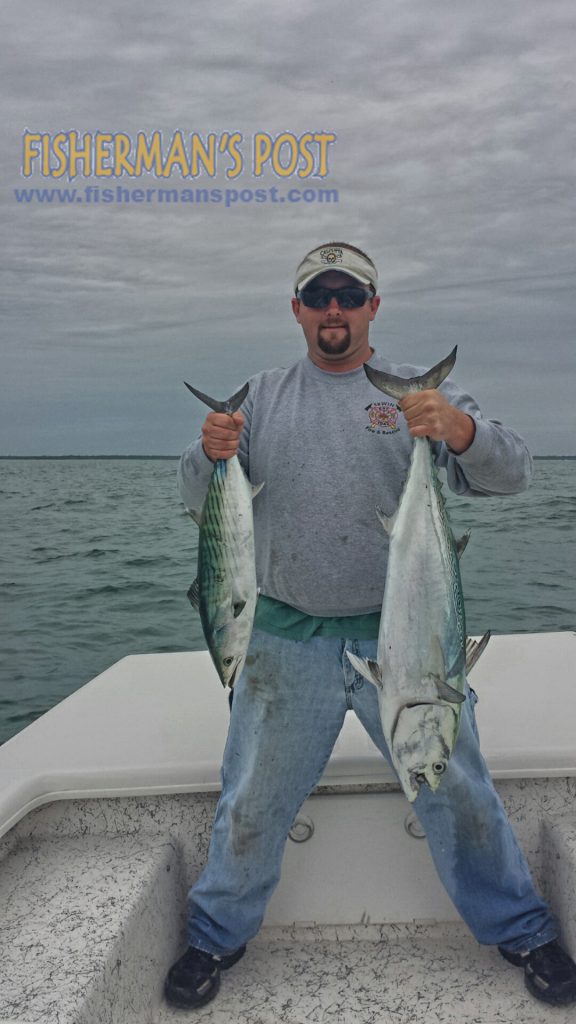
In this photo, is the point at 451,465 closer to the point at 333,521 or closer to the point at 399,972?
the point at 333,521

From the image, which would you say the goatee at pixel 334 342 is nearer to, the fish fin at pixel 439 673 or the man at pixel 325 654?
the man at pixel 325 654

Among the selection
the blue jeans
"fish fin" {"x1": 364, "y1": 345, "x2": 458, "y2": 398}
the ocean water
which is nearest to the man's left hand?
"fish fin" {"x1": 364, "y1": 345, "x2": 458, "y2": 398}

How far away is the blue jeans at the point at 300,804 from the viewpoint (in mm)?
2600

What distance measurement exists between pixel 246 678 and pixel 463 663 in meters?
0.85

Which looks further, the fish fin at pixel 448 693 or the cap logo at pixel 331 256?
the cap logo at pixel 331 256

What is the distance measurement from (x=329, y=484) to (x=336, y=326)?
537 millimetres

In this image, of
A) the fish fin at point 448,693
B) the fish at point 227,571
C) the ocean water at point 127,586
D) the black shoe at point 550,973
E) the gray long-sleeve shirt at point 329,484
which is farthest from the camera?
the ocean water at point 127,586

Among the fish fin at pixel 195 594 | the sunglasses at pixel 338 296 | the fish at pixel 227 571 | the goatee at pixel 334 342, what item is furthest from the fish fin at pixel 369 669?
the sunglasses at pixel 338 296

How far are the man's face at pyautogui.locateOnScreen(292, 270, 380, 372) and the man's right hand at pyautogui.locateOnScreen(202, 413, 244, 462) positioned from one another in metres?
0.65

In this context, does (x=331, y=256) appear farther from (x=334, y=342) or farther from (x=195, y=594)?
(x=195, y=594)

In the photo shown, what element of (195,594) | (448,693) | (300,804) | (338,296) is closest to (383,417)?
(338,296)

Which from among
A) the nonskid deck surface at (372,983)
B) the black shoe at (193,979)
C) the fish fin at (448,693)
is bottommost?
the nonskid deck surface at (372,983)

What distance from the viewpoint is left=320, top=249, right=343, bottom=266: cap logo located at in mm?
2770

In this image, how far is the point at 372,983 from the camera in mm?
2719
